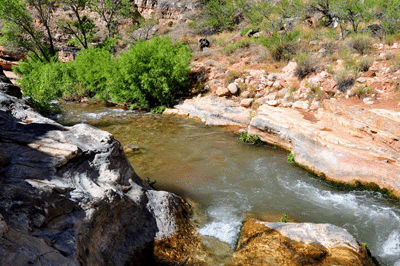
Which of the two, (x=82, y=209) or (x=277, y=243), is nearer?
(x=82, y=209)

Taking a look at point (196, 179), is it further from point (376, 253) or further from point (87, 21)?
point (87, 21)

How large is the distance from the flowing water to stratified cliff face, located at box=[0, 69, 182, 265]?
4.16ft

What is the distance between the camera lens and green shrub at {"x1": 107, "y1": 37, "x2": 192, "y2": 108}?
14.4 metres

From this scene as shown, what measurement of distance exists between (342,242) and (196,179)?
3861 millimetres

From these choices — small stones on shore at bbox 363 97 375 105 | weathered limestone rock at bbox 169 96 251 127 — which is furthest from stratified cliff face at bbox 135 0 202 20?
small stones on shore at bbox 363 97 375 105

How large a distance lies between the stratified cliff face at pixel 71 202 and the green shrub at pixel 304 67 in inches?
396

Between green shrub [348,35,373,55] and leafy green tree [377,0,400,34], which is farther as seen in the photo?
leafy green tree [377,0,400,34]

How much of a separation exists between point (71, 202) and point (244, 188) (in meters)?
4.39

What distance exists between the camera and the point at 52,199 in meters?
3.27

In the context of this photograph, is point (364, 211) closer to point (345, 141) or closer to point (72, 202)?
point (345, 141)

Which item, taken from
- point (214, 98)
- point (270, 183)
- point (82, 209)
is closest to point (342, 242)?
point (270, 183)

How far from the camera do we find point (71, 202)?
345 cm

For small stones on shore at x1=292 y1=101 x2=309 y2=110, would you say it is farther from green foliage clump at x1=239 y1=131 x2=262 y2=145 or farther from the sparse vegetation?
the sparse vegetation

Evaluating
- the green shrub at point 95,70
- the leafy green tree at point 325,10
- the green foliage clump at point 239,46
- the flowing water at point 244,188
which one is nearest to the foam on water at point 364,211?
the flowing water at point 244,188
